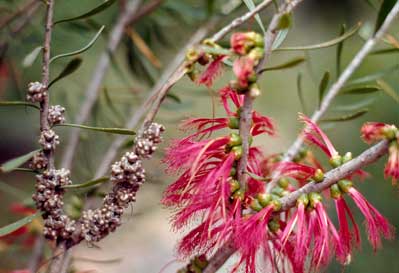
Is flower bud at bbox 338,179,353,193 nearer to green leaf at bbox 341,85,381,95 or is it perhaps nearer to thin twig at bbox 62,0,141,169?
green leaf at bbox 341,85,381,95

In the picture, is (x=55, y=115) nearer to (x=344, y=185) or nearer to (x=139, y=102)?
(x=344, y=185)

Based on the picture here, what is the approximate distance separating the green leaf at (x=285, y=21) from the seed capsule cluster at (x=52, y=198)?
131 mm

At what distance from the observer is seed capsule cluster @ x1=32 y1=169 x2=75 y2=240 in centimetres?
34

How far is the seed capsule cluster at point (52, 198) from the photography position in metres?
0.34

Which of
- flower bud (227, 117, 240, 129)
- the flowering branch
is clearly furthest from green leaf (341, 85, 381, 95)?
flower bud (227, 117, 240, 129)

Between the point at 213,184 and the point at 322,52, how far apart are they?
0.89m

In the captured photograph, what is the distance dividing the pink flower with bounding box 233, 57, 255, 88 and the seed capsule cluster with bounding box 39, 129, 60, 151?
3.9 inches

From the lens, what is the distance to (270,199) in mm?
347

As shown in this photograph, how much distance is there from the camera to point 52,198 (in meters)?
0.34

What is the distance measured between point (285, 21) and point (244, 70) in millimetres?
28

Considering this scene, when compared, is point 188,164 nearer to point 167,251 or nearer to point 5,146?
point 5,146

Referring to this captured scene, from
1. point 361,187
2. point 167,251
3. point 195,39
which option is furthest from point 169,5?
point 167,251

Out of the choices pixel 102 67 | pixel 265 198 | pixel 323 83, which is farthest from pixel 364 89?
pixel 102 67

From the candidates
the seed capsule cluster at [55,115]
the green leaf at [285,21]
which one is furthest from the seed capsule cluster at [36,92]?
the green leaf at [285,21]
